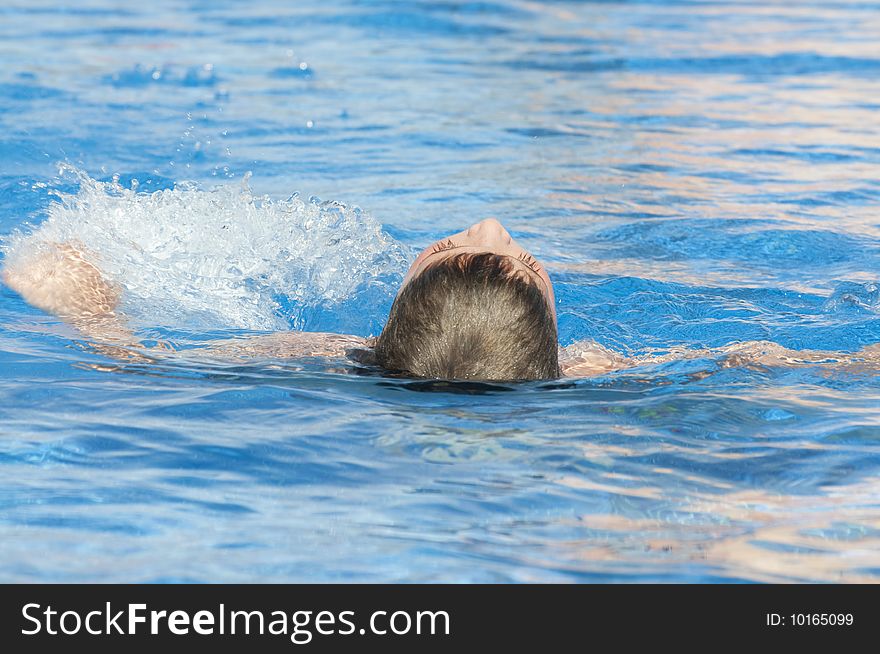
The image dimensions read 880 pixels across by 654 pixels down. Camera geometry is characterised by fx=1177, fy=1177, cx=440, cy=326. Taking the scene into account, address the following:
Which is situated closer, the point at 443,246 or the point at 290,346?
the point at 443,246

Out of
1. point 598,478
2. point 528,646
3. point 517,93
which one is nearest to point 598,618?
point 528,646

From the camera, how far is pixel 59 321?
205 inches

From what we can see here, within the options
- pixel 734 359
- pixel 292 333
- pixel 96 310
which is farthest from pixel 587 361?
pixel 96 310

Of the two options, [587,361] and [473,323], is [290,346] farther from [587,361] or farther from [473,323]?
Answer: [473,323]

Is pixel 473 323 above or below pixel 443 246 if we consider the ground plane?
below

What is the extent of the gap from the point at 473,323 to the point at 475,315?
0.16 feet

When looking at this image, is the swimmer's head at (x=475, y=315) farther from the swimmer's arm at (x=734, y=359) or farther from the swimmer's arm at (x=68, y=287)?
the swimmer's arm at (x=68, y=287)

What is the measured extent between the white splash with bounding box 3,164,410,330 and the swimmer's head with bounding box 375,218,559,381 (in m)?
Result: 2.01

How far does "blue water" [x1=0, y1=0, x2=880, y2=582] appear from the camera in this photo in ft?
9.95

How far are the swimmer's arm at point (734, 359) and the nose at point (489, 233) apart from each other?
75 cm

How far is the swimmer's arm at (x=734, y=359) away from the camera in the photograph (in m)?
4.60

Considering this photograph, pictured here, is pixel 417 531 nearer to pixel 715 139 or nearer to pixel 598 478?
pixel 598 478

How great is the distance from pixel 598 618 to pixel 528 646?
0.18m

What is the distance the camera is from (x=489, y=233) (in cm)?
387
